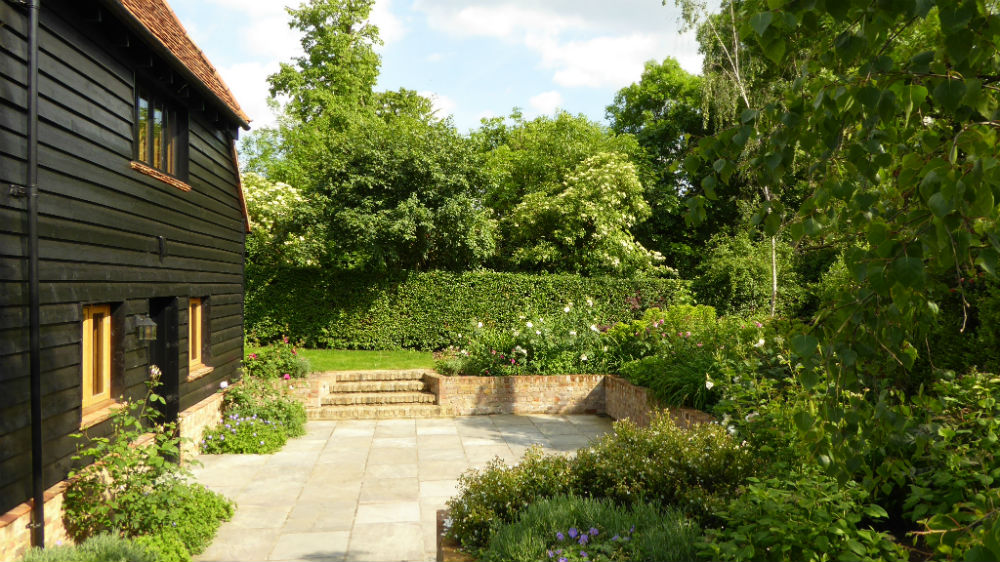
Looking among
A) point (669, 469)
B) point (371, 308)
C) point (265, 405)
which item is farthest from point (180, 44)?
point (371, 308)

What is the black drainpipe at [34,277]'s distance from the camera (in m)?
4.54

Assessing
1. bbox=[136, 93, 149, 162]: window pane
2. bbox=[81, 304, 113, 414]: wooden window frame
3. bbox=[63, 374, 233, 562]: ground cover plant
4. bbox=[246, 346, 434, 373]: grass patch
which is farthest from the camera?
bbox=[246, 346, 434, 373]: grass patch

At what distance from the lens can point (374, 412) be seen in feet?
35.3

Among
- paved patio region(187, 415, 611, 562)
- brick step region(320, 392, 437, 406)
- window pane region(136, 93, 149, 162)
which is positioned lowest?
paved patio region(187, 415, 611, 562)

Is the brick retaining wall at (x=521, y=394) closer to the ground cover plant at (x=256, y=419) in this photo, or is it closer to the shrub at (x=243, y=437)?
the ground cover plant at (x=256, y=419)

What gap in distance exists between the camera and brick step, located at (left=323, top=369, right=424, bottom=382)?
11680mm

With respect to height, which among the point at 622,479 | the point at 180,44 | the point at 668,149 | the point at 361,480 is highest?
the point at 668,149

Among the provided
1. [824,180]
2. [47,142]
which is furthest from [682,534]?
[47,142]

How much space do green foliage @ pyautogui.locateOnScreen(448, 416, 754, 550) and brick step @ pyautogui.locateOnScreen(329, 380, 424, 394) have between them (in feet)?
22.4

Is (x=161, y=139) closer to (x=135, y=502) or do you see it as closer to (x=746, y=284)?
(x=135, y=502)

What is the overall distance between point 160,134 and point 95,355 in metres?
2.81

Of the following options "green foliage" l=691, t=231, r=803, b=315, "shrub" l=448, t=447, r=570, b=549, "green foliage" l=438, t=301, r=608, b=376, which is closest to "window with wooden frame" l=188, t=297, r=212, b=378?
"green foliage" l=438, t=301, r=608, b=376

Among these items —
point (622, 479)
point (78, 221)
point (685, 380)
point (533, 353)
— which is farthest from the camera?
point (533, 353)

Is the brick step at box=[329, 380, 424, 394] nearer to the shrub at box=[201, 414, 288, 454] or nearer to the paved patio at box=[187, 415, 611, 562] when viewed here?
the paved patio at box=[187, 415, 611, 562]
